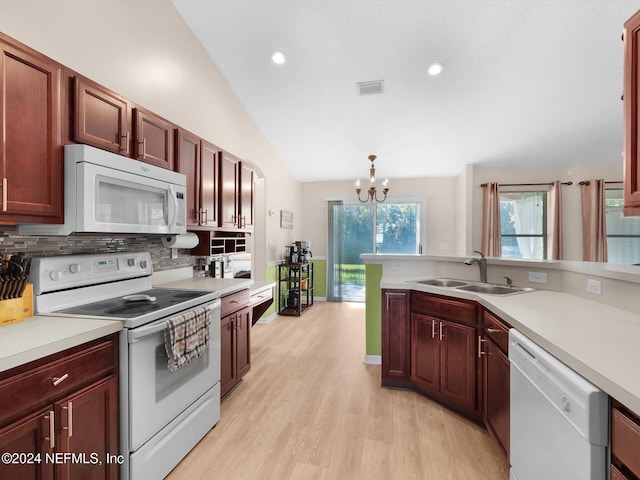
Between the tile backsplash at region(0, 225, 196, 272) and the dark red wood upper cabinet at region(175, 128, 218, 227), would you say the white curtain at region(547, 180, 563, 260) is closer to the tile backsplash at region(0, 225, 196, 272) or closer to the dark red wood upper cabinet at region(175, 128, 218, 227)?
the dark red wood upper cabinet at region(175, 128, 218, 227)

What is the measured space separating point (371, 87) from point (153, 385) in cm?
342

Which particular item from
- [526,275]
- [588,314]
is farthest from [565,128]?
[588,314]

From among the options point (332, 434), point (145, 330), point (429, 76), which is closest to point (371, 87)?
point (429, 76)

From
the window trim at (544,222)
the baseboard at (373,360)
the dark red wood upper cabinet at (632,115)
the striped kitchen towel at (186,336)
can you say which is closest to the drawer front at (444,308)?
the baseboard at (373,360)

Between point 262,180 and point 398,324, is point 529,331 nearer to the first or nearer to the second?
point 398,324

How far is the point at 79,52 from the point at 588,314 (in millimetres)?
3252

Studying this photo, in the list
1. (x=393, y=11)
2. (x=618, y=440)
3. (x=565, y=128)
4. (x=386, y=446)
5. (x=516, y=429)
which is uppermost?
(x=393, y=11)

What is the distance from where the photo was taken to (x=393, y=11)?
2.60 meters

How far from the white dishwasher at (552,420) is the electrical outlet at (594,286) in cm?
83

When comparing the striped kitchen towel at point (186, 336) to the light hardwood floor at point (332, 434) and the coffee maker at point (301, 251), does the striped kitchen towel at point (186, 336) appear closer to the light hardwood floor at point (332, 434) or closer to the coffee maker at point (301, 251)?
the light hardwood floor at point (332, 434)

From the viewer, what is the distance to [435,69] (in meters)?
3.13

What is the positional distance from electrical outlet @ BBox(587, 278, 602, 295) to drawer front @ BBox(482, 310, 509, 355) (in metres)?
0.64

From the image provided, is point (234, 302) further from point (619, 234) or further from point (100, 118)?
point (619, 234)

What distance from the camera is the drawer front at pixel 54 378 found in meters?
1.01
